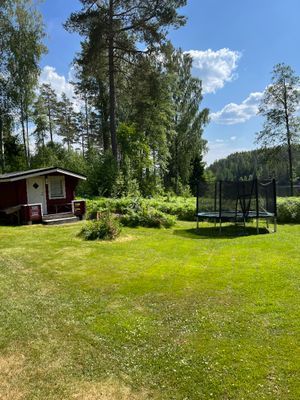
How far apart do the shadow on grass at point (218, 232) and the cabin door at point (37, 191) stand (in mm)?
5751

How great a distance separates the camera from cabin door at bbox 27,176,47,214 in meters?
12.7

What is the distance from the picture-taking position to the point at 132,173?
2017 centimetres

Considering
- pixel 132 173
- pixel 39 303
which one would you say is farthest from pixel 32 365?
pixel 132 173

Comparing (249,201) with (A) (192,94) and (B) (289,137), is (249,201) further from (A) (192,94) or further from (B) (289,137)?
(A) (192,94)

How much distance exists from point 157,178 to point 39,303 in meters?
19.8

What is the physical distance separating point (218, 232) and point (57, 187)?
23.2 ft

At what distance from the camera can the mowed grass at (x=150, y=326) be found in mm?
2734

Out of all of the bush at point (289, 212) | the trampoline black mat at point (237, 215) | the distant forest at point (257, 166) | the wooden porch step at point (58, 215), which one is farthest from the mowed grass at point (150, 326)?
the distant forest at point (257, 166)

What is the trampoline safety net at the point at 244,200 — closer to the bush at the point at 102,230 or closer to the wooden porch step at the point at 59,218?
the bush at the point at 102,230

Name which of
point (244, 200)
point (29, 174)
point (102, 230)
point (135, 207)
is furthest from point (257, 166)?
point (102, 230)

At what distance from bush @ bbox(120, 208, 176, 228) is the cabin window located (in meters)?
3.71

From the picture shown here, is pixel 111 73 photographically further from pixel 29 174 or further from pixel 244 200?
pixel 244 200

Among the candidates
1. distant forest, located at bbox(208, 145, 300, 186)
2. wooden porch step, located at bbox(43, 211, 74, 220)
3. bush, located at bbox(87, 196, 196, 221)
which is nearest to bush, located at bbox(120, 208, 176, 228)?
bush, located at bbox(87, 196, 196, 221)

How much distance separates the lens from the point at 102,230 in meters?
8.78
